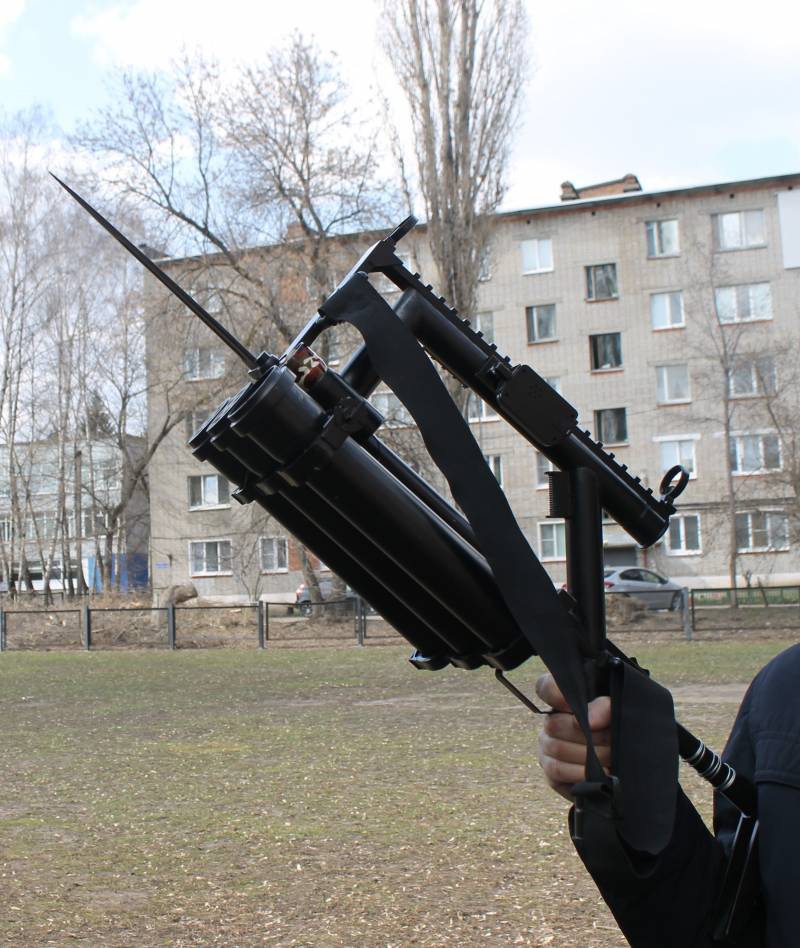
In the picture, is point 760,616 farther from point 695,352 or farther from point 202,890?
point 695,352

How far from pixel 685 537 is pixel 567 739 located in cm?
4738

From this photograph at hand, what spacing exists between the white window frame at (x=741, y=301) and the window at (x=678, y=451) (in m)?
5.05

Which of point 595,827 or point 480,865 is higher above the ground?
point 595,827

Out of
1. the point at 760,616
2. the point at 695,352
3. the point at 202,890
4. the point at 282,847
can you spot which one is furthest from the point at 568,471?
the point at 695,352

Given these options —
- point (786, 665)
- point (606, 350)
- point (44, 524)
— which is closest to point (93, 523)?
→ point (44, 524)

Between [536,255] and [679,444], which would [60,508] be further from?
[679,444]

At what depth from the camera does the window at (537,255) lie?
50.6 metres

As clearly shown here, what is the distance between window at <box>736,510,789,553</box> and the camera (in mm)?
44312

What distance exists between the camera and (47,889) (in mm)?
6188

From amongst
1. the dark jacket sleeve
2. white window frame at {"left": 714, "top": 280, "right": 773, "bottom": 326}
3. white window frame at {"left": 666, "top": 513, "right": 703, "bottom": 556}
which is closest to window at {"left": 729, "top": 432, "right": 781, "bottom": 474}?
white window frame at {"left": 666, "top": 513, "right": 703, "bottom": 556}

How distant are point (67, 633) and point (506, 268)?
28686mm

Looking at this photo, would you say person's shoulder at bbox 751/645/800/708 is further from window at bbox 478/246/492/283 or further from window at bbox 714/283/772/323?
window at bbox 714/283/772/323

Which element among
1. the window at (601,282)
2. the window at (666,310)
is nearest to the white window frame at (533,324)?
the window at (601,282)

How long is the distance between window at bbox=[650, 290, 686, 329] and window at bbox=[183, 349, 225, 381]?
1961 cm
